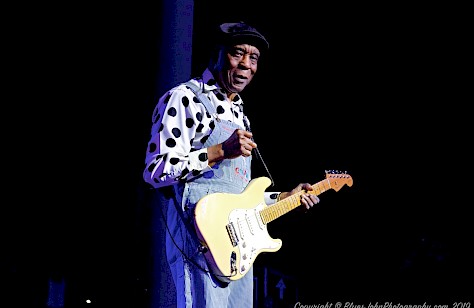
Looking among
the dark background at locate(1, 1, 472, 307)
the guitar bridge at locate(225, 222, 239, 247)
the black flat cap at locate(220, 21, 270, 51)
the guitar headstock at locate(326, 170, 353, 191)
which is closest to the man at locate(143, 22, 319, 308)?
the black flat cap at locate(220, 21, 270, 51)

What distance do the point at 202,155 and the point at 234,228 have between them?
363 mm

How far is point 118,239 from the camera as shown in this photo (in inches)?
236

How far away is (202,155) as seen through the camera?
6.78ft

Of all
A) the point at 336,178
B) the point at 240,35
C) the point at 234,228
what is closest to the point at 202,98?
the point at 240,35

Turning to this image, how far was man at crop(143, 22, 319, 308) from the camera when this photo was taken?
79.4 inches

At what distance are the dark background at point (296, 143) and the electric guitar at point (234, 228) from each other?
2372 millimetres

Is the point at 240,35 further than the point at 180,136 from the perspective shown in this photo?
Yes

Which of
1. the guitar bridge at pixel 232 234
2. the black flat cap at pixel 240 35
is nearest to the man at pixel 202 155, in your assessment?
the black flat cap at pixel 240 35

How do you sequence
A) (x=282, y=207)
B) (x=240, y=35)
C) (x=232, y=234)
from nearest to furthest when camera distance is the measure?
(x=232, y=234) < (x=240, y=35) < (x=282, y=207)

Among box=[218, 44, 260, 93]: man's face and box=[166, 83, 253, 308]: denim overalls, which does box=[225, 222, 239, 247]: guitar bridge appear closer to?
box=[166, 83, 253, 308]: denim overalls

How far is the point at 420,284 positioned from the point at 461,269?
43cm

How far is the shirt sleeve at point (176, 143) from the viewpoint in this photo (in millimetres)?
2010

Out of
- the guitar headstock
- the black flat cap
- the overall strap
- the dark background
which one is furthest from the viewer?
the dark background

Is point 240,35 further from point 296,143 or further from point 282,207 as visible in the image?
point 296,143
